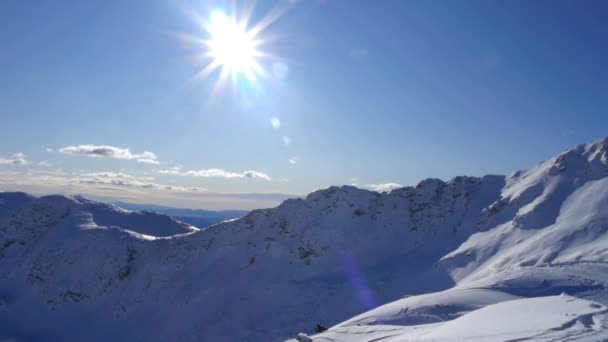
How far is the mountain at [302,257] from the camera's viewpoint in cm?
4522

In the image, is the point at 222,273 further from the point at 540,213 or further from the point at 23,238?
the point at 23,238

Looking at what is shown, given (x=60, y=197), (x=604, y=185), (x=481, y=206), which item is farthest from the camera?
(x=60, y=197)

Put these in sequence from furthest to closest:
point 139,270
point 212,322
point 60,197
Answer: point 60,197
point 139,270
point 212,322

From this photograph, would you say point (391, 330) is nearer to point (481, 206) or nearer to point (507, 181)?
point (481, 206)

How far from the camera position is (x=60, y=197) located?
308 ft

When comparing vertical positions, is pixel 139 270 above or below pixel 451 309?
below

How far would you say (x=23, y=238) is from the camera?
273ft

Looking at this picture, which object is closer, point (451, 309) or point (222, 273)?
point (451, 309)

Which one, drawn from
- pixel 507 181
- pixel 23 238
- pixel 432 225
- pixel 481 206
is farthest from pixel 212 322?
pixel 23 238

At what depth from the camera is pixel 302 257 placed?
59.9m

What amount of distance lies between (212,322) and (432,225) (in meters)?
31.4

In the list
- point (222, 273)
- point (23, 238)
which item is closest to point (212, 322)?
point (222, 273)

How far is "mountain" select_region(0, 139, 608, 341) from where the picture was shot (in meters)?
45.2

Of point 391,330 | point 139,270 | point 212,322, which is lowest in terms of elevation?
point 212,322
